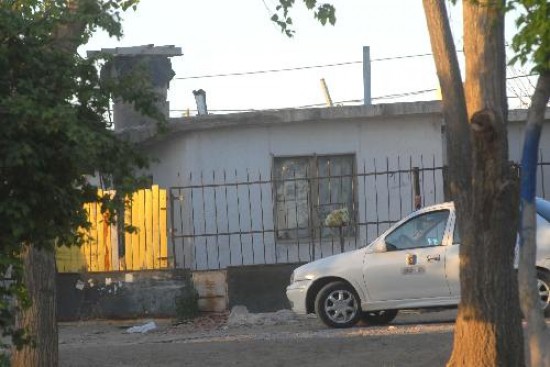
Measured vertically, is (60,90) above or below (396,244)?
above

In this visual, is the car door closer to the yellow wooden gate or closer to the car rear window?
the car rear window

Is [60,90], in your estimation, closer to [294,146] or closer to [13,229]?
[13,229]

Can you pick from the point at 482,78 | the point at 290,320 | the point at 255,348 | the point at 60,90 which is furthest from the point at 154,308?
the point at 60,90

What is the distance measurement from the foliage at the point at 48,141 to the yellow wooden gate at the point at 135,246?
11.6 metres

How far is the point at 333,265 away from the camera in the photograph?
16234 millimetres

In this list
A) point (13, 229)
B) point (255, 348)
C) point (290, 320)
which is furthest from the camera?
point (290, 320)

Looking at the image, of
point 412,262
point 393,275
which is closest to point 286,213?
point 393,275

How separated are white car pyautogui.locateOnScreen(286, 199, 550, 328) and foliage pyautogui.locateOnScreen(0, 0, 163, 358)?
26.0 ft

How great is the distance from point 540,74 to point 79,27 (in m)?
4.27

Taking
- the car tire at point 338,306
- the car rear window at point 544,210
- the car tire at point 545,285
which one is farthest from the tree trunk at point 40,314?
the car rear window at point 544,210

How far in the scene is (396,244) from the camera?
16.0 metres

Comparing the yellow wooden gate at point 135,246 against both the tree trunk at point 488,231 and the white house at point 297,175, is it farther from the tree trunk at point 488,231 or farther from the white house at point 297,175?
the tree trunk at point 488,231

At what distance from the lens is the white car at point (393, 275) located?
50.6 feet

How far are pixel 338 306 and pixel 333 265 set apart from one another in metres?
0.55
